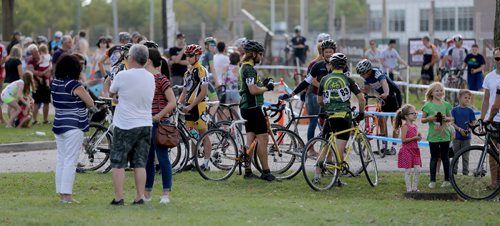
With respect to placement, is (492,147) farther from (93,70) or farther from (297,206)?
(93,70)

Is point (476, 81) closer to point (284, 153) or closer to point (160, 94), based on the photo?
point (284, 153)

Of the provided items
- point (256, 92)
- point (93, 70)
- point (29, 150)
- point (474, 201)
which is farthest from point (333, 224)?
point (93, 70)

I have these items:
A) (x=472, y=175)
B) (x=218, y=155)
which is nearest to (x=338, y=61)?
(x=472, y=175)

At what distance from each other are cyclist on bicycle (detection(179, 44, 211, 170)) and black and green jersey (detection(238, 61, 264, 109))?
79cm

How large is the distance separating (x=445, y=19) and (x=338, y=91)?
24.5m

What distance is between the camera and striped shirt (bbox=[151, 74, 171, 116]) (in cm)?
1340

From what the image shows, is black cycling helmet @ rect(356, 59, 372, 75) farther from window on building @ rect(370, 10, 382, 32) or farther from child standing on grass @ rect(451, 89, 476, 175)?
window on building @ rect(370, 10, 382, 32)

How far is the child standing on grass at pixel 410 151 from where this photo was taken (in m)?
14.5

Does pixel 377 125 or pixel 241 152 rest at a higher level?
pixel 377 125

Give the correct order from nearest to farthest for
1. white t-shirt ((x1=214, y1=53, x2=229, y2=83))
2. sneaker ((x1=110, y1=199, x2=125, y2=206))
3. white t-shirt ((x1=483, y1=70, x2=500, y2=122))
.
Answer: sneaker ((x1=110, y1=199, x2=125, y2=206)) < white t-shirt ((x1=483, y1=70, x2=500, y2=122)) < white t-shirt ((x1=214, y1=53, x2=229, y2=83))

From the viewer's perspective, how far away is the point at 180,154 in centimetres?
1630

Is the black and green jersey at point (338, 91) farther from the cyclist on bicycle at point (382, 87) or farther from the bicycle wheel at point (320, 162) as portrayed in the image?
the cyclist on bicycle at point (382, 87)

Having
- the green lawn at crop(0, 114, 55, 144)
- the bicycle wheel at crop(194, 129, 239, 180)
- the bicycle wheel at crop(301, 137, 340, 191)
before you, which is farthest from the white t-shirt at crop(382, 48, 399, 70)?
the bicycle wheel at crop(301, 137, 340, 191)

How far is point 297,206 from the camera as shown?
41.0ft
